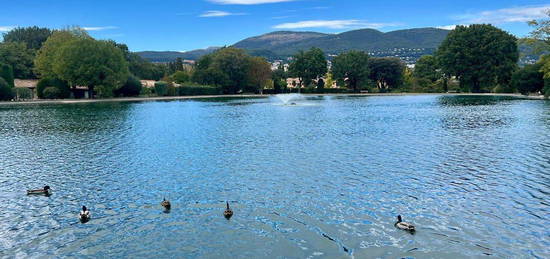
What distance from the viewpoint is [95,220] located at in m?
16.3

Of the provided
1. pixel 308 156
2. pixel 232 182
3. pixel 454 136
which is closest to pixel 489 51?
pixel 454 136

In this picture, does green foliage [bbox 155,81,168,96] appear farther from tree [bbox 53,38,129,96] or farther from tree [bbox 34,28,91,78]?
tree [bbox 34,28,91,78]

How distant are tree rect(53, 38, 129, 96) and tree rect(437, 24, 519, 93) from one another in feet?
292

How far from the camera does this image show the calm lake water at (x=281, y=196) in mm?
13805

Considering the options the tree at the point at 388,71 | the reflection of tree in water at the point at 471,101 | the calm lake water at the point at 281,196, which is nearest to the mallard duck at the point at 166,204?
the calm lake water at the point at 281,196

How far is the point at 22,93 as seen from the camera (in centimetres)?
9925

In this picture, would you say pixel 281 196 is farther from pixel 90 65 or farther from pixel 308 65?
pixel 308 65

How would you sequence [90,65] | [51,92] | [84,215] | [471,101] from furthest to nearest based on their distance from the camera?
[51,92]
[90,65]
[471,101]
[84,215]

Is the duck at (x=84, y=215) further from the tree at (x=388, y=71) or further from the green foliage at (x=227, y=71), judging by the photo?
the tree at (x=388, y=71)

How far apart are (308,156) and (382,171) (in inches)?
238

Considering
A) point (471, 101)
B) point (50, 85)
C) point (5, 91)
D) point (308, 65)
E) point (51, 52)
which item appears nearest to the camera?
point (471, 101)

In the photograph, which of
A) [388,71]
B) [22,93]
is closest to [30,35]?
[22,93]

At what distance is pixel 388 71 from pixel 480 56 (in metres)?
41.4

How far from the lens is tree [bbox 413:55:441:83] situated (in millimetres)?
145125
